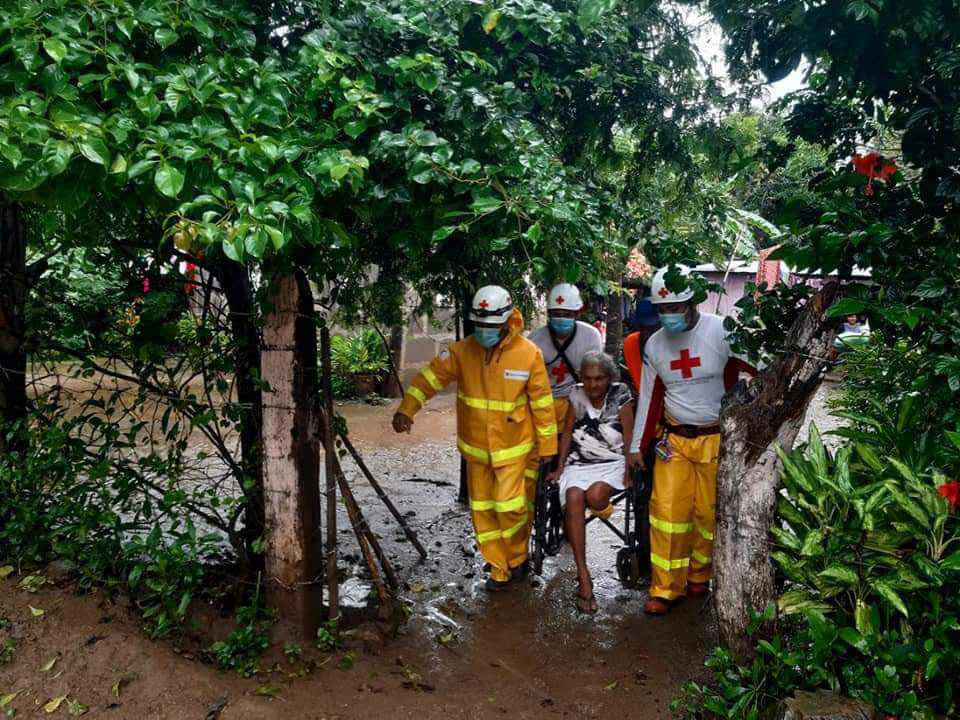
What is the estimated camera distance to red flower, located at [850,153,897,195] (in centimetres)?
324

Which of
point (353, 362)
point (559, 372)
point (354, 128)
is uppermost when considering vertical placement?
point (354, 128)

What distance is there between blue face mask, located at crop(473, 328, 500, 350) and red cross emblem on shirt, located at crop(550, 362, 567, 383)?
2.96 feet

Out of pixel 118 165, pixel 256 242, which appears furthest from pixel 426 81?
pixel 118 165

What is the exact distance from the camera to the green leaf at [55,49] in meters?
2.75

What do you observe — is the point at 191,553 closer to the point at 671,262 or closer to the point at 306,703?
the point at 306,703

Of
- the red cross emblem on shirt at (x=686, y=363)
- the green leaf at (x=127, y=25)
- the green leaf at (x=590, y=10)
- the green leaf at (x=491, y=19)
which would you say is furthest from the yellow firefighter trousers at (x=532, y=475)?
the green leaf at (x=127, y=25)

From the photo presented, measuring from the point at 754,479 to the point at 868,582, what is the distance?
674 millimetres

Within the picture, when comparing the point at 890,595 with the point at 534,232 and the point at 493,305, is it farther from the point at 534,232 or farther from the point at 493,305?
the point at 493,305

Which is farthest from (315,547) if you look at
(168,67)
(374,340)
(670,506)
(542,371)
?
(374,340)

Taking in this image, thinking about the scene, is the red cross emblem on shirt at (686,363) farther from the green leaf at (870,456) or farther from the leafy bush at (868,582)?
the green leaf at (870,456)

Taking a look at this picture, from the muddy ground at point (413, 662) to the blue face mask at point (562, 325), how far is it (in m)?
1.77

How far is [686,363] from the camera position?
4.70 m

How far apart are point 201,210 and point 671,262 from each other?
83.0 inches

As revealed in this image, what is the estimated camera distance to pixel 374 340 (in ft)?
38.3
